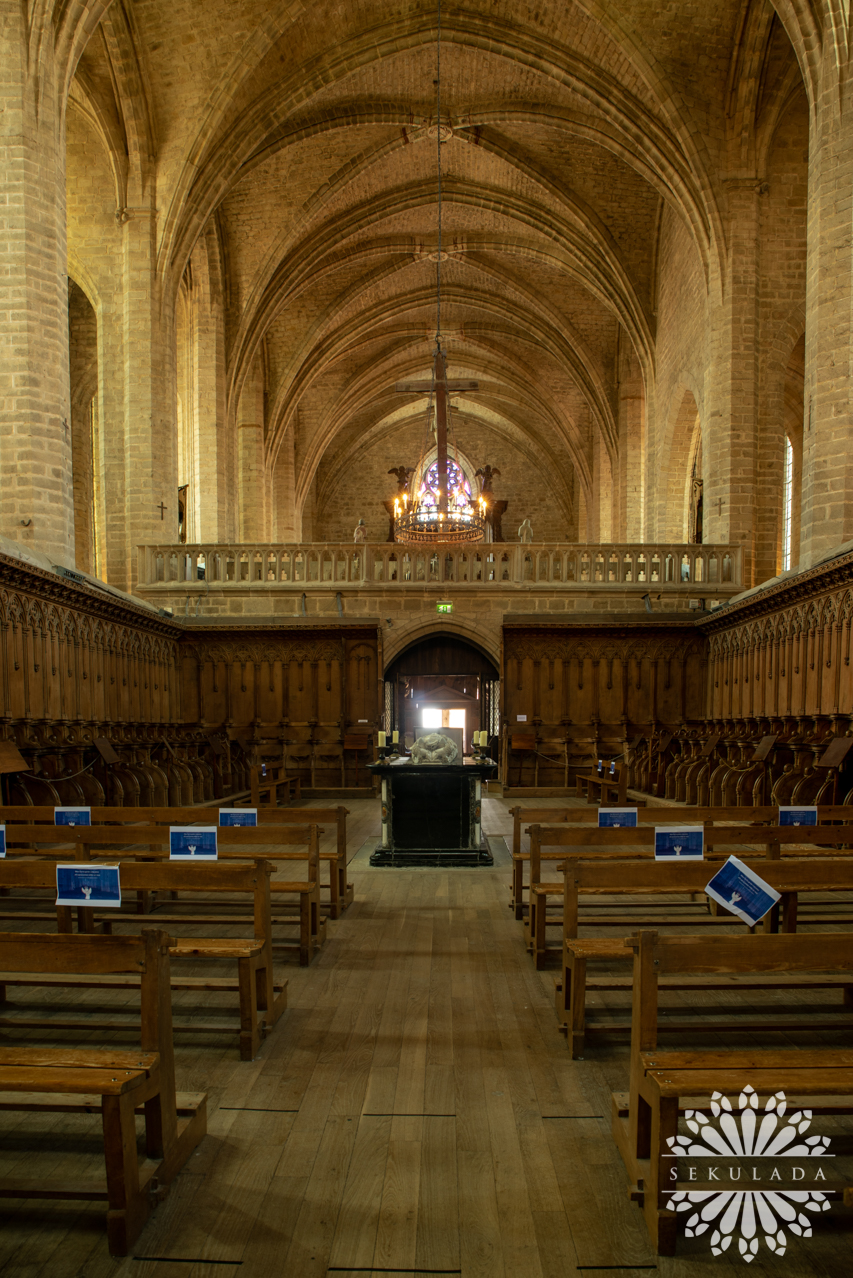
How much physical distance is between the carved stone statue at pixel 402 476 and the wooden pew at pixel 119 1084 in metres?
30.1

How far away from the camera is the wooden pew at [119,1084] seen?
86.1 inches

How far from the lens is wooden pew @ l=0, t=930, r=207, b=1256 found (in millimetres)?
2188

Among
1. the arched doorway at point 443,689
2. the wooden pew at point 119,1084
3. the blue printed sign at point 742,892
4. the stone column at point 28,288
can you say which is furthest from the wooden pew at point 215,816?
the arched doorway at point 443,689

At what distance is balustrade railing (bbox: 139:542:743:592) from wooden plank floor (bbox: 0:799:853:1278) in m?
11.4

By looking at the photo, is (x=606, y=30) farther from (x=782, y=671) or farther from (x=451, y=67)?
(x=782, y=671)

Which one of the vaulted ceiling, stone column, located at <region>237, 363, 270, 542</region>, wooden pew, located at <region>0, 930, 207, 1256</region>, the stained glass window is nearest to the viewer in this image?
wooden pew, located at <region>0, 930, 207, 1256</region>

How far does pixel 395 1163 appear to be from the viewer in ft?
8.71

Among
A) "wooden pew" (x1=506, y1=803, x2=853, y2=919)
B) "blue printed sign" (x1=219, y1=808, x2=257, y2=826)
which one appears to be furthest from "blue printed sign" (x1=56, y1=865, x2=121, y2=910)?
"wooden pew" (x1=506, y1=803, x2=853, y2=919)

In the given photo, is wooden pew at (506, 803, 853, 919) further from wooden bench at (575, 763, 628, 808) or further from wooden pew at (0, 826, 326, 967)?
wooden bench at (575, 763, 628, 808)

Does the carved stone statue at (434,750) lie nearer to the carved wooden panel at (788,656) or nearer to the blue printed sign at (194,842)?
the blue printed sign at (194,842)

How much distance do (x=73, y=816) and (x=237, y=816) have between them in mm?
1050

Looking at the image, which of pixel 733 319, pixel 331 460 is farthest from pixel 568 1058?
pixel 331 460

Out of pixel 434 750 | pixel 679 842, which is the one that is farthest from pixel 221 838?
pixel 434 750

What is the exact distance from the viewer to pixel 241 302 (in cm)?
1988
